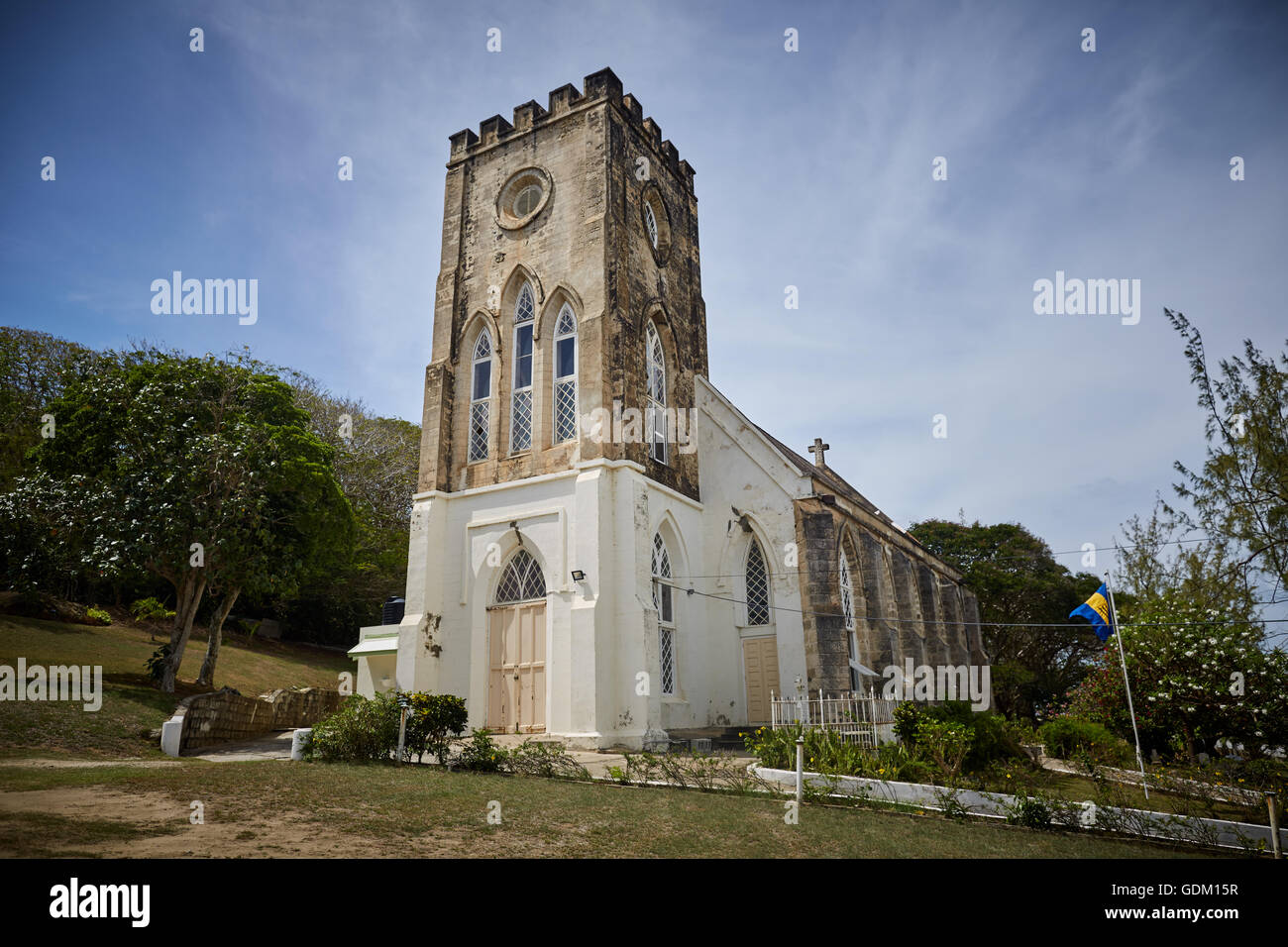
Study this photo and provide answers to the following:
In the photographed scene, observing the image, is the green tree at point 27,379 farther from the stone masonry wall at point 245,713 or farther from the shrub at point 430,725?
the shrub at point 430,725

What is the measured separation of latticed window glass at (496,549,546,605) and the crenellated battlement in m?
11.9

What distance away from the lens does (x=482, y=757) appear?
11.7m

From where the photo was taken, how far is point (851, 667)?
19.6m

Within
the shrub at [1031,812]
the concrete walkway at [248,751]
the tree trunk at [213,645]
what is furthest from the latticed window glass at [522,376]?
the shrub at [1031,812]

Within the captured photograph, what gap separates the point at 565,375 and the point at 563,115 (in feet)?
24.2

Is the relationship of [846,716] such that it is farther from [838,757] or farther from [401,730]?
[401,730]

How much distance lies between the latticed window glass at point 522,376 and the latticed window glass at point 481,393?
0.76m

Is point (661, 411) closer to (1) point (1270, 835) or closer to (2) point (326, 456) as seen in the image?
(2) point (326, 456)

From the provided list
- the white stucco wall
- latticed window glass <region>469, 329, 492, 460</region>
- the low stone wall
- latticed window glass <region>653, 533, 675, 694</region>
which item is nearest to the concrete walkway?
the low stone wall

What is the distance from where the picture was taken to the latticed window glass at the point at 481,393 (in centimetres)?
1970

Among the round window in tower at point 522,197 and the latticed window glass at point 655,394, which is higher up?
the round window in tower at point 522,197
